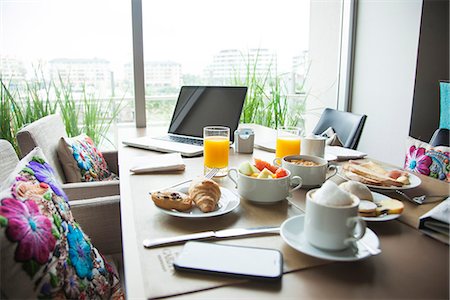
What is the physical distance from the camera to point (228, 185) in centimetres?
122

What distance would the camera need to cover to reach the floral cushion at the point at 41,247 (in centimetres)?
67

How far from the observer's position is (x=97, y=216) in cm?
136

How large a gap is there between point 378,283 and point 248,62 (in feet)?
8.37

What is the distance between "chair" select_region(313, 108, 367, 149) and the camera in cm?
217

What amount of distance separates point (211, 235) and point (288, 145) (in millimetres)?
718

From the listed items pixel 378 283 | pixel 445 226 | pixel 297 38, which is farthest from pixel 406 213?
pixel 297 38

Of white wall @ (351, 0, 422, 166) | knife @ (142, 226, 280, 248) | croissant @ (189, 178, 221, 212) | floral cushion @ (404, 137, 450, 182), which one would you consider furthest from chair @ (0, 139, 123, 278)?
white wall @ (351, 0, 422, 166)

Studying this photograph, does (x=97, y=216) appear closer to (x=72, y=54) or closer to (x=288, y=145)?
(x=288, y=145)

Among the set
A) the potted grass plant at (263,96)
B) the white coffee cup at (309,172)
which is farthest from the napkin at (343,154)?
the potted grass plant at (263,96)

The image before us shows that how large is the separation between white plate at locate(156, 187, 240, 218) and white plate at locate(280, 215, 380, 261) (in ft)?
0.61

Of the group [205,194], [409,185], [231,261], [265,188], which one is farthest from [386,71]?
[231,261]

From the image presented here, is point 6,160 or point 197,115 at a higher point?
point 197,115

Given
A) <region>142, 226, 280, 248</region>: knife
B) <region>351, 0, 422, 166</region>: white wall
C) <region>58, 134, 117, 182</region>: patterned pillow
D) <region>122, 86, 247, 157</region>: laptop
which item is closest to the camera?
<region>142, 226, 280, 248</region>: knife

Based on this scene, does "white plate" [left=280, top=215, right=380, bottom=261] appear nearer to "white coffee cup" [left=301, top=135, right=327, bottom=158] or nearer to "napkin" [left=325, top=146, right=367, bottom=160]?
"white coffee cup" [left=301, top=135, right=327, bottom=158]
